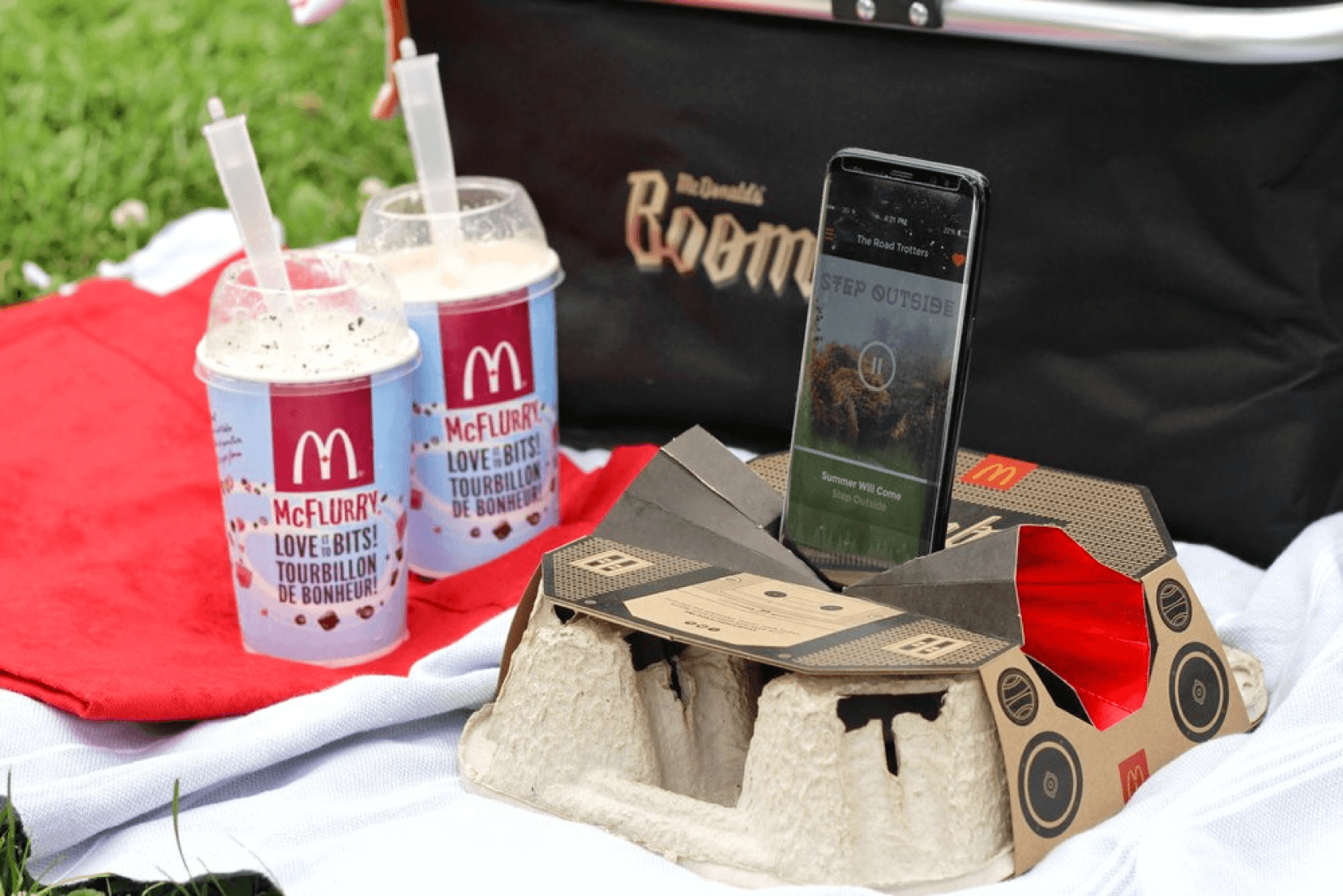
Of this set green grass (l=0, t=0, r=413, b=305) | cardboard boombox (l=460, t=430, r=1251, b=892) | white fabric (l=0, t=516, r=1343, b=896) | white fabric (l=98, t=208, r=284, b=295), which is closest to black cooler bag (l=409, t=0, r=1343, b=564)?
white fabric (l=0, t=516, r=1343, b=896)

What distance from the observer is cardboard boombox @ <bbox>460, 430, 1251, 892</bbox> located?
1.07 metres

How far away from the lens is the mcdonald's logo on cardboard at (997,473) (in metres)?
1.31

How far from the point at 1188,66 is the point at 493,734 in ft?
2.62

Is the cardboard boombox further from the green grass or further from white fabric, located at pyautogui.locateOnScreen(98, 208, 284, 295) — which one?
the green grass

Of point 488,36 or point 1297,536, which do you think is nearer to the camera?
point 1297,536

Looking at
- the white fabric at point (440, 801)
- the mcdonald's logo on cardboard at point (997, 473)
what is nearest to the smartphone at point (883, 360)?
the mcdonald's logo on cardboard at point (997, 473)

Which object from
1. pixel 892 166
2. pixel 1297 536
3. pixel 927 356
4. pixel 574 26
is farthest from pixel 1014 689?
pixel 574 26

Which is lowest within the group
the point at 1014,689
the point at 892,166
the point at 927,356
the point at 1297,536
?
the point at 1297,536

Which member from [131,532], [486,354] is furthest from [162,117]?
[486,354]

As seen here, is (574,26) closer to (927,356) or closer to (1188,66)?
(1188,66)

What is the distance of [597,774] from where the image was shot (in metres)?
1.18

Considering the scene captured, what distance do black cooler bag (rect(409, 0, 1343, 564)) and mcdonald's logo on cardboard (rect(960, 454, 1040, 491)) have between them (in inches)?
11.3

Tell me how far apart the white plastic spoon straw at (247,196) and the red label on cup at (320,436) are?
0.31ft

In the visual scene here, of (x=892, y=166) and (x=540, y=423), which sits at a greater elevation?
(x=892, y=166)
